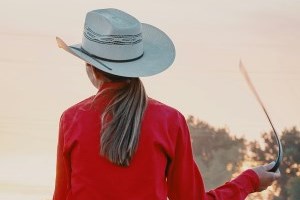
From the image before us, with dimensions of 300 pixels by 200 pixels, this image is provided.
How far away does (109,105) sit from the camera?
195 inches

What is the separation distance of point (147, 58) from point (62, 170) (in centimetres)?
53

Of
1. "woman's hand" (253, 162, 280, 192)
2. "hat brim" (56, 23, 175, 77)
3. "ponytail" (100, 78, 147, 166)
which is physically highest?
"hat brim" (56, 23, 175, 77)

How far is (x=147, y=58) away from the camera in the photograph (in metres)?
5.13

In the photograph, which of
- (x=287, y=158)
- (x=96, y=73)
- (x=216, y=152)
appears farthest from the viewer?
(x=216, y=152)

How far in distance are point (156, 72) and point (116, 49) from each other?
223mm

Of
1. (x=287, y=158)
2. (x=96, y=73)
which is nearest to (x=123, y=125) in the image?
(x=96, y=73)

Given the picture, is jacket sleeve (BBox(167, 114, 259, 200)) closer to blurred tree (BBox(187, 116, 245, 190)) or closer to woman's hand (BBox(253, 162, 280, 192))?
woman's hand (BBox(253, 162, 280, 192))

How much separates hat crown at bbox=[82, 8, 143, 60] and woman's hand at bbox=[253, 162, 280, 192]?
65 centimetres

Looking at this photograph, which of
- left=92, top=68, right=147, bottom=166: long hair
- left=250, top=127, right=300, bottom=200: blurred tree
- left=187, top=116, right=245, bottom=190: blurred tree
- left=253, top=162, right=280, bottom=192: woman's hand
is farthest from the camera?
left=187, top=116, right=245, bottom=190: blurred tree

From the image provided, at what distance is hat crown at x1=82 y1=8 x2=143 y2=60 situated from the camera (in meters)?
5.10

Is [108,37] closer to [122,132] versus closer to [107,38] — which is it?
[107,38]

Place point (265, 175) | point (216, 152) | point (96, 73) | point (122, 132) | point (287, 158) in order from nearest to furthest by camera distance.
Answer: point (122, 132), point (96, 73), point (265, 175), point (287, 158), point (216, 152)

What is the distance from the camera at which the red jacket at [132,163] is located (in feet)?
16.2

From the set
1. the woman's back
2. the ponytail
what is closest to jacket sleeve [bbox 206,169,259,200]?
the woman's back
